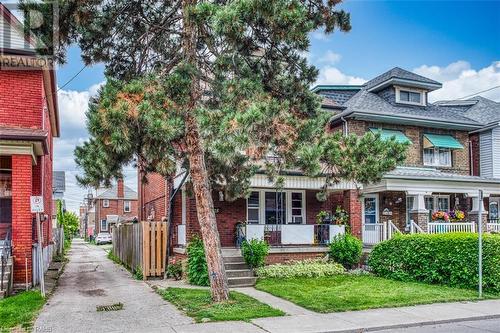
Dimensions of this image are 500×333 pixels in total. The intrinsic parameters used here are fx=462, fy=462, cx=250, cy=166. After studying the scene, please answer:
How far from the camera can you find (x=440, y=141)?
851 inches

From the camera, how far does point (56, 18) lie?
9539 millimetres

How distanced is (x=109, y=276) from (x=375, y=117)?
1280 cm

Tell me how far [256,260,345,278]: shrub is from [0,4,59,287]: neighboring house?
7009mm

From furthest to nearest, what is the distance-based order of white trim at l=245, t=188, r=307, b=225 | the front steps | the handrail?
white trim at l=245, t=188, r=307, b=225 < the handrail < the front steps

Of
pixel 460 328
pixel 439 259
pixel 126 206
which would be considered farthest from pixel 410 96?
pixel 126 206

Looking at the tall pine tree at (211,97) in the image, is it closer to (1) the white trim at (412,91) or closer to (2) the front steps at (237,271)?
(2) the front steps at (237,271)

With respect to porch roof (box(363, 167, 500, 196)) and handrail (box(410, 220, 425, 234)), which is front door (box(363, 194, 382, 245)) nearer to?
porch roof (box(363, 167, 500, 196))

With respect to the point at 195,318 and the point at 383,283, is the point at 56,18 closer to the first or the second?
the point at 195,318

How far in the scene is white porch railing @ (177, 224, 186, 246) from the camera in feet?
51.7

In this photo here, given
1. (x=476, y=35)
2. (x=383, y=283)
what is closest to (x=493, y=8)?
(x=476, y=35)

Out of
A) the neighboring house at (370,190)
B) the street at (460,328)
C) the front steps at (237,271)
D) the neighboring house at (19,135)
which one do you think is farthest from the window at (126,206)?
the street at (460,328)

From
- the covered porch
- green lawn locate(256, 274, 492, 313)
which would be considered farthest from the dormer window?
green lawn locate(256, 274, 492, 313)

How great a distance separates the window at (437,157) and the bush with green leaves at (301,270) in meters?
8.84

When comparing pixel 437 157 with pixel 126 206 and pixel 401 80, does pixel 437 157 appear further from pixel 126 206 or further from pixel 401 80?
pixel 126 206
